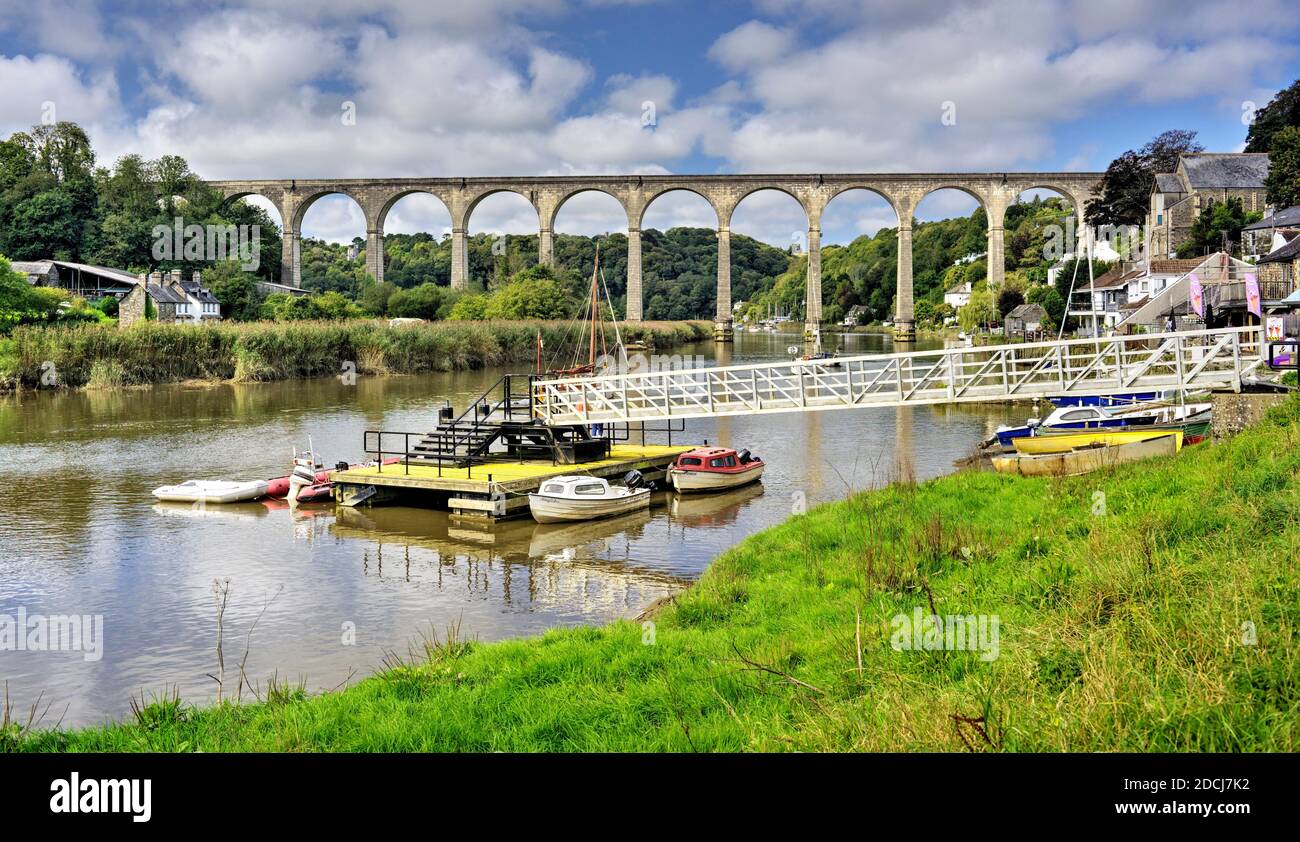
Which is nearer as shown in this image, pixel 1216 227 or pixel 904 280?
pixel 1216 227

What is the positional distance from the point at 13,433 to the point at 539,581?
70.8 ft

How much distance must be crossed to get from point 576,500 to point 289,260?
7695cm

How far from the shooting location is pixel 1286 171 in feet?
147

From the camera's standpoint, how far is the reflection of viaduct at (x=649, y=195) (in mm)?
86562

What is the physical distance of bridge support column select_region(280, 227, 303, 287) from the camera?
86375 millimetres

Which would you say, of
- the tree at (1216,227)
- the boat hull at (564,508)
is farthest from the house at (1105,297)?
the boat hull at (564,508)

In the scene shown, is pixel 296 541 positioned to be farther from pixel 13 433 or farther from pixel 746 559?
pixel 13 433

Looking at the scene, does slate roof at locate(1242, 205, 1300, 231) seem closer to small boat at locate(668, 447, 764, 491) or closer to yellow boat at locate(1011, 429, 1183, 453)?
yellow boat at locate(1011, 429, 1183, 453)

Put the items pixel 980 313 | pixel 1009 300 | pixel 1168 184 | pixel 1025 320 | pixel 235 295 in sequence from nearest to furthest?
pixel 1168 184 < pixel 1025 320 < pixel 235 295 < pixel 1009 300 < pixel 980 313

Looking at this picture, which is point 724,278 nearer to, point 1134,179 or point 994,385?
point 1134,179

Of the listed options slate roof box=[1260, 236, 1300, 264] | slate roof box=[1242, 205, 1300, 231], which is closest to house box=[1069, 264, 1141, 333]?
slate roof box=[1242, 205, 1300, 231]

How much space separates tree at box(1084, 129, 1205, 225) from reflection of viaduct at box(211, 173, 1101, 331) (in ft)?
57.7

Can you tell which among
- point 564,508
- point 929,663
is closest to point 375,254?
point 564,508

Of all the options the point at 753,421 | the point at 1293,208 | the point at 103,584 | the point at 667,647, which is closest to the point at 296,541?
the point at 103,584
